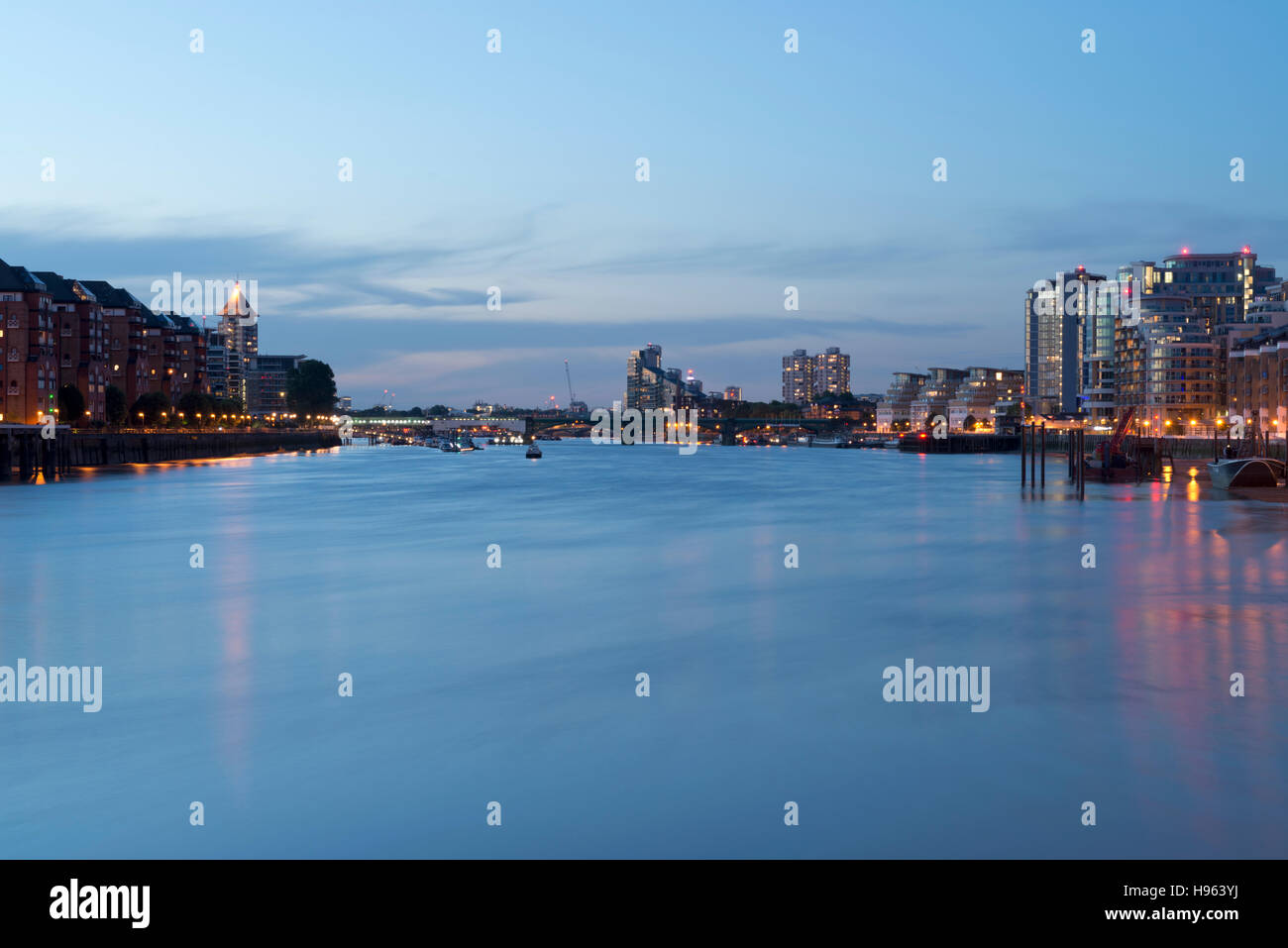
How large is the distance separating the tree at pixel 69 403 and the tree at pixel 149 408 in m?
27.1

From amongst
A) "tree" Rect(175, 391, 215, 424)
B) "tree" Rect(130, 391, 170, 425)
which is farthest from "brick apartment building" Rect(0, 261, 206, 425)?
"tree" Rect(130, 391, 170, 425)

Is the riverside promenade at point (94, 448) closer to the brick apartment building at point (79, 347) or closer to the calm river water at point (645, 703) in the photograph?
the brick apartment building at point (79, 347)

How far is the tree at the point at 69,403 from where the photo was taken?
390ft

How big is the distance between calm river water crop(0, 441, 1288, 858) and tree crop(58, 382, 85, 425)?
88236 millimetres

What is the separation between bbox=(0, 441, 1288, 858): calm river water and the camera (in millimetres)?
11398

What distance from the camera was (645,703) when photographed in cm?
1689

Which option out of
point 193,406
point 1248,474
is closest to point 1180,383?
point 1248,474

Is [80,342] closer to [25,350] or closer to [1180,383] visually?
[25,350]

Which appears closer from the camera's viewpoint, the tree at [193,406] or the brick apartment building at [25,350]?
the brick apartment building at [25,350]

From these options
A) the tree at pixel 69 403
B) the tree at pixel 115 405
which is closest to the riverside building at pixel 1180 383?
the tree at pixel 115 405

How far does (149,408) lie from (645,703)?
147194mm

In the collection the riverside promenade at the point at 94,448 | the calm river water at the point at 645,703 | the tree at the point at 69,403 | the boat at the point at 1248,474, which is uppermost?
the tree at the point at 69,403
